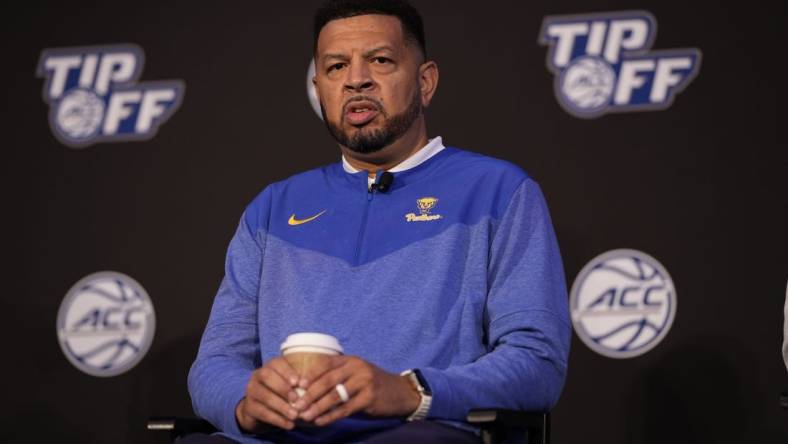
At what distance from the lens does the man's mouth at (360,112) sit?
257 centimetres

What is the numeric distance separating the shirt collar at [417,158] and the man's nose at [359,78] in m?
0.18

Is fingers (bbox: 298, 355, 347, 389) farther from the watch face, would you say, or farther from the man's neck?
the man's neck

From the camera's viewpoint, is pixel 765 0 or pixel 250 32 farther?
pixel 250 32

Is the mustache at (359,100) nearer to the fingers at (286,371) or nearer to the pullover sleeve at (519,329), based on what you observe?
the pullover sleeve at (519,329)

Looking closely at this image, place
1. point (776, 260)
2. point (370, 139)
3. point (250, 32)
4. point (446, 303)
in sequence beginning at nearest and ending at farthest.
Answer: point (446, 303), point (370, 139), point (776, 260), point (250, 32)

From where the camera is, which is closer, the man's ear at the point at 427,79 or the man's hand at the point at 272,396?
the man's hand at the point at 272,396

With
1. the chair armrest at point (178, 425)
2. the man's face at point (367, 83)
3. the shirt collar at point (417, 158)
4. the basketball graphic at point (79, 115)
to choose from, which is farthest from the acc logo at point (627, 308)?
the basketball graphic at point (79, 115)

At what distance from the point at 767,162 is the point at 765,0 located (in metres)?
0.48

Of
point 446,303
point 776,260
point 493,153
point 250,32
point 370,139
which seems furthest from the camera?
point 250,32

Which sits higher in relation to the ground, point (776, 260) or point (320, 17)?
point (320, 17)

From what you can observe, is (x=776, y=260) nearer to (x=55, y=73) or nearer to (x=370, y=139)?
(x=370, y=139)

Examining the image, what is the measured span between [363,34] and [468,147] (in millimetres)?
947

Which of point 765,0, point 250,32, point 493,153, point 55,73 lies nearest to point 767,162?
point 765,0

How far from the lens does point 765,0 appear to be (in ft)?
11.0
